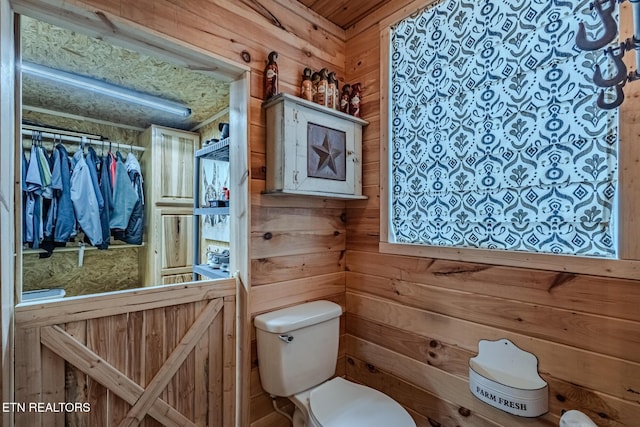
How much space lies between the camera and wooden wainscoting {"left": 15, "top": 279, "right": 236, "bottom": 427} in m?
0.96

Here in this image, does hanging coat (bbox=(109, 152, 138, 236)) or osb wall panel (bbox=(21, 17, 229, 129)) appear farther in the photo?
hanging coat (bbox=(109, 152, 138, 236))

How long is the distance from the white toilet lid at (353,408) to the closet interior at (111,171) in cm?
87

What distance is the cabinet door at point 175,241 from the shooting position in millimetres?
2859

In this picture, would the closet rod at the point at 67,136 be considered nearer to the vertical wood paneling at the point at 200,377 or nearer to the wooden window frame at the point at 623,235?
the vertical wood paneling at the point at 200,377

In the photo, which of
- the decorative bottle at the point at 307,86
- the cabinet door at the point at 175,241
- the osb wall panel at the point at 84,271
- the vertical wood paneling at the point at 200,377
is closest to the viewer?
the vertical wood paneling at the point at 200,377

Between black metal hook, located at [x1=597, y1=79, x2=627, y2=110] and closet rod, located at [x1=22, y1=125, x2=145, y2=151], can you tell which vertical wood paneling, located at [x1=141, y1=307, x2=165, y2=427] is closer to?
black metal hook, located at [x1=597, y1=79, x2=627, y2=110]

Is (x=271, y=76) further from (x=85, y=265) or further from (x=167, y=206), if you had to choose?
(x=85, y=265)

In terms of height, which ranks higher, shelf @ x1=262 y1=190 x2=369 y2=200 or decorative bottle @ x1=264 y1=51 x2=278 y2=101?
decorative bottle @ x1=264 y1=51 x2=278 y2=101

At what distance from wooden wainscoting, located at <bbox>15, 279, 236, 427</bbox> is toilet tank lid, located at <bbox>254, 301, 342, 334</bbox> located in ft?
0.56

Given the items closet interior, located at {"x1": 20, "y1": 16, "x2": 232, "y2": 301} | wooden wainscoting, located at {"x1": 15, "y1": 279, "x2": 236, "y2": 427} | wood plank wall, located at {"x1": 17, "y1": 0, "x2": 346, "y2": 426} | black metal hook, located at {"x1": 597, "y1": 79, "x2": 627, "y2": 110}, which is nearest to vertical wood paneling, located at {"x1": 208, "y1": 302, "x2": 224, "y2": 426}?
wooden wainscoting, located at {"x1": 15, "y1": 279, "x2": 236, "y2": 427}

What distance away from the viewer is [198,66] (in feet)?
4.23

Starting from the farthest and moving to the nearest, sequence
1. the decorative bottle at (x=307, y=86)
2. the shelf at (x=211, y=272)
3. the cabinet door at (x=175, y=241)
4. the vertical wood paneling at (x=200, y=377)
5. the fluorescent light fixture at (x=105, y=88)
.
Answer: the cabinet door at (x=175, y=241), the fluorescent light fixture at (x=105, y=88), the shelf at (x=211, y=272), the decorative bottle at (x=307, y=86), the vertical wood paneling at (x=200, y=377)

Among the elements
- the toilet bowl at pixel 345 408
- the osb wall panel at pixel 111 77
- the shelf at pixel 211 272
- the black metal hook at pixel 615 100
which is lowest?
the toilet bowl at pixel 345 408

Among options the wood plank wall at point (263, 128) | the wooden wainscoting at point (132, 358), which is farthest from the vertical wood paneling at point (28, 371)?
the wood plank wall at point (263, 128)
